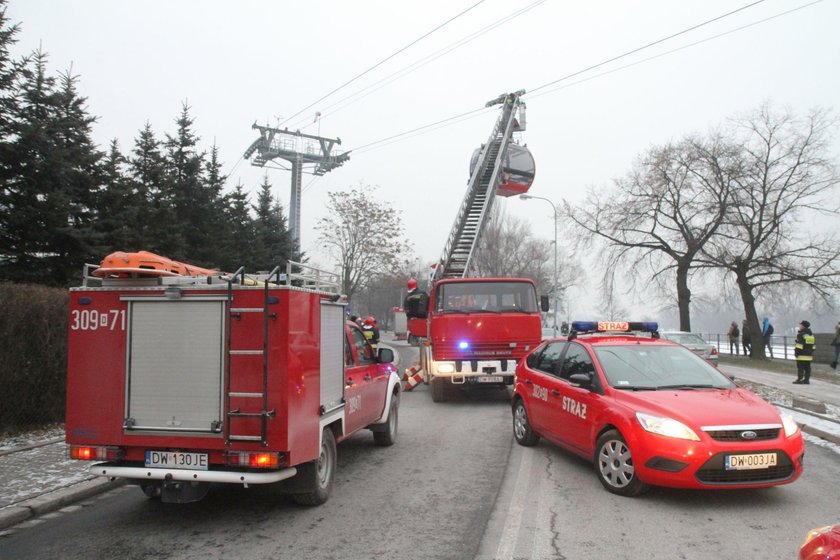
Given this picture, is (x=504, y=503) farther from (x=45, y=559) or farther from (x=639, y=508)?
(x=45, y=559)

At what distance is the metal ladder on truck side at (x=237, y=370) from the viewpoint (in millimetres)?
4695

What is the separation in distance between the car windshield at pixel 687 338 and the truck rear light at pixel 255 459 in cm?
1938

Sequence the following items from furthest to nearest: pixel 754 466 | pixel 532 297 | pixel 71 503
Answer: pixel 532 297, pixel 71 503, pixel 754 466

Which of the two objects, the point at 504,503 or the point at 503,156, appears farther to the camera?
the point at 503,156

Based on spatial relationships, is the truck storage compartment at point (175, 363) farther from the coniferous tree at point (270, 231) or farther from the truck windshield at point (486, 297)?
the coniferous tree at point (270, 231)

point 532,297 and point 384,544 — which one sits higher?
point 532,297

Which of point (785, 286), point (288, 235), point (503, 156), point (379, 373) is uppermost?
point (503, 156)

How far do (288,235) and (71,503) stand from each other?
2781 centimetres

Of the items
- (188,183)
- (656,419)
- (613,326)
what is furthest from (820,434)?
(188,183)

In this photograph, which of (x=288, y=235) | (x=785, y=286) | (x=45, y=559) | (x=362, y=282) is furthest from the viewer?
(x=362, y=282)

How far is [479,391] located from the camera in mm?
15039

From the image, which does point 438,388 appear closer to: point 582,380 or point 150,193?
point 582,380

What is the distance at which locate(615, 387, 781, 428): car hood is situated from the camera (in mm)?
5453

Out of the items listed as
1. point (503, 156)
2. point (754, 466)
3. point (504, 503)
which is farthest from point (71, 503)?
point (503, 156)
